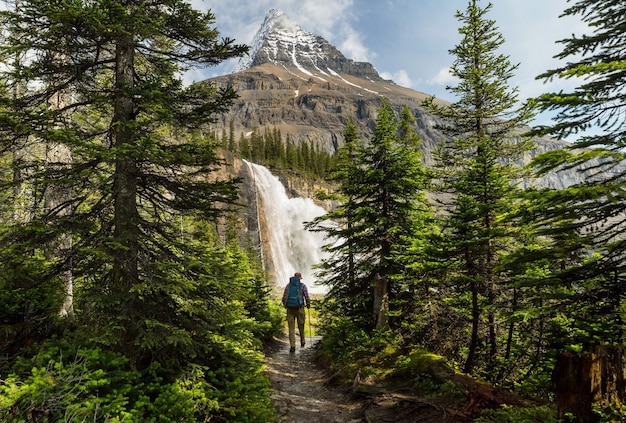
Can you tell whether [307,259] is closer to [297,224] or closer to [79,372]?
[297,224]

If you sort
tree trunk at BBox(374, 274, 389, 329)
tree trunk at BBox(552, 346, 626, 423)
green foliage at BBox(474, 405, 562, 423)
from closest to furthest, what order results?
1. tree trunk at BBox(552, 346, 626, 423)
2. green foliage at BBox(474, 405, 562, 423)
3. tree trunk at BBox(374, 274, 389, 329)

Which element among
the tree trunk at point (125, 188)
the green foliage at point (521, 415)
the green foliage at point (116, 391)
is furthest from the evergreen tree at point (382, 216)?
the tree trunk at point (125, 188)

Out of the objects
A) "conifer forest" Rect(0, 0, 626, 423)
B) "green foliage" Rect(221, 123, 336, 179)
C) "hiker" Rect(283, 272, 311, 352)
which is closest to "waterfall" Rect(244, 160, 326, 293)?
"green foliage" Rect(221, 123, 336, 179)

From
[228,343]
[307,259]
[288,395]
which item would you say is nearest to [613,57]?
[228,343]

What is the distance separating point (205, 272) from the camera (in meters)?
5.52

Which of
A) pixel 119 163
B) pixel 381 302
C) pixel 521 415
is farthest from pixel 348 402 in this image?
pixel 119 163

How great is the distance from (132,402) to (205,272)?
1.91 metres

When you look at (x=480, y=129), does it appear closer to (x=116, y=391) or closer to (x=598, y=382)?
(x=598, y=382)

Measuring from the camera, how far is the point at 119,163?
5.49 metres

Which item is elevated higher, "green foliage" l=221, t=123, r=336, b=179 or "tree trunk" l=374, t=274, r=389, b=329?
"green foliage" l=221, t=123, r=336, b=179

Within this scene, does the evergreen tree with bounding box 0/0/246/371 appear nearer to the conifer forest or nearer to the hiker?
the conifer forest

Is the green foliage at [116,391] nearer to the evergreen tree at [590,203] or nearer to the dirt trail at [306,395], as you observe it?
the dirt trail at [306,395]

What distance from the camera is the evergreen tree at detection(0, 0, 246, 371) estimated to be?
4.75 metres

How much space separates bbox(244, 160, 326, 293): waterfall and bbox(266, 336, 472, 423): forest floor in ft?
137
